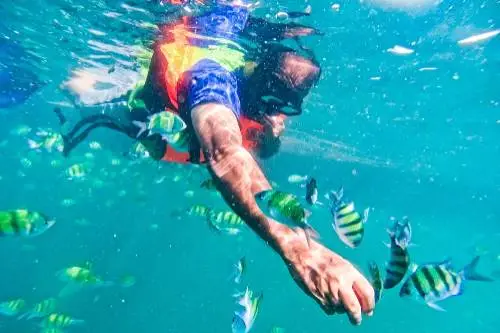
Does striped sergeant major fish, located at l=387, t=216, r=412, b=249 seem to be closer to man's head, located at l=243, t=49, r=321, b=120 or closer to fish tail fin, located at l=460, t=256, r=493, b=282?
fish tail fin, located at l=460, t=256, r=493, b=282

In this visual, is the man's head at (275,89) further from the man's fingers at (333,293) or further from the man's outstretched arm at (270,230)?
the man's fingers at (333,293)

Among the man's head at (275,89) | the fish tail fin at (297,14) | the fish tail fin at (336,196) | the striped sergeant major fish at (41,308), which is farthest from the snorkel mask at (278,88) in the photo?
the striped sergeant major fish at (41,308)

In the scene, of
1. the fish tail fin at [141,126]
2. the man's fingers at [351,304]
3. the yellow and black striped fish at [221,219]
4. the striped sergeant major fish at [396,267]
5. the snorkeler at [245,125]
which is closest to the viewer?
the man's fingers at [351,304]

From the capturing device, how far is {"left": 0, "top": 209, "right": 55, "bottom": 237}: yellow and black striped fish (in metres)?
4.55

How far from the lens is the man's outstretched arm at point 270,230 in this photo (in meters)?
2.48

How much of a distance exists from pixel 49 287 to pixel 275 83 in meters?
49.3

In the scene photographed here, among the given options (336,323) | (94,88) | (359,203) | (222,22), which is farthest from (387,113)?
Answer: (336,323)

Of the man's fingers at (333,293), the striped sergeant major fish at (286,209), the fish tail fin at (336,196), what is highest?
the striped sergeant major fish at (286,209)

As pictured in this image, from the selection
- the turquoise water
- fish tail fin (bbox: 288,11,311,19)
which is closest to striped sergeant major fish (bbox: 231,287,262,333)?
the turquoise water

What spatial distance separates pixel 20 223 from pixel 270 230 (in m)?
3.15

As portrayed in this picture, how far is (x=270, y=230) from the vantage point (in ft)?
9.64

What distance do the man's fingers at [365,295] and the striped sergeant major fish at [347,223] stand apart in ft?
2.88

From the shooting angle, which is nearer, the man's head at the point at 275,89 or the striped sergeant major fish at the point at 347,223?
the striped sergeant major fish at the point at 347,223

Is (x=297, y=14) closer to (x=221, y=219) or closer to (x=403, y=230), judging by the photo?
(x=221, y=219)
